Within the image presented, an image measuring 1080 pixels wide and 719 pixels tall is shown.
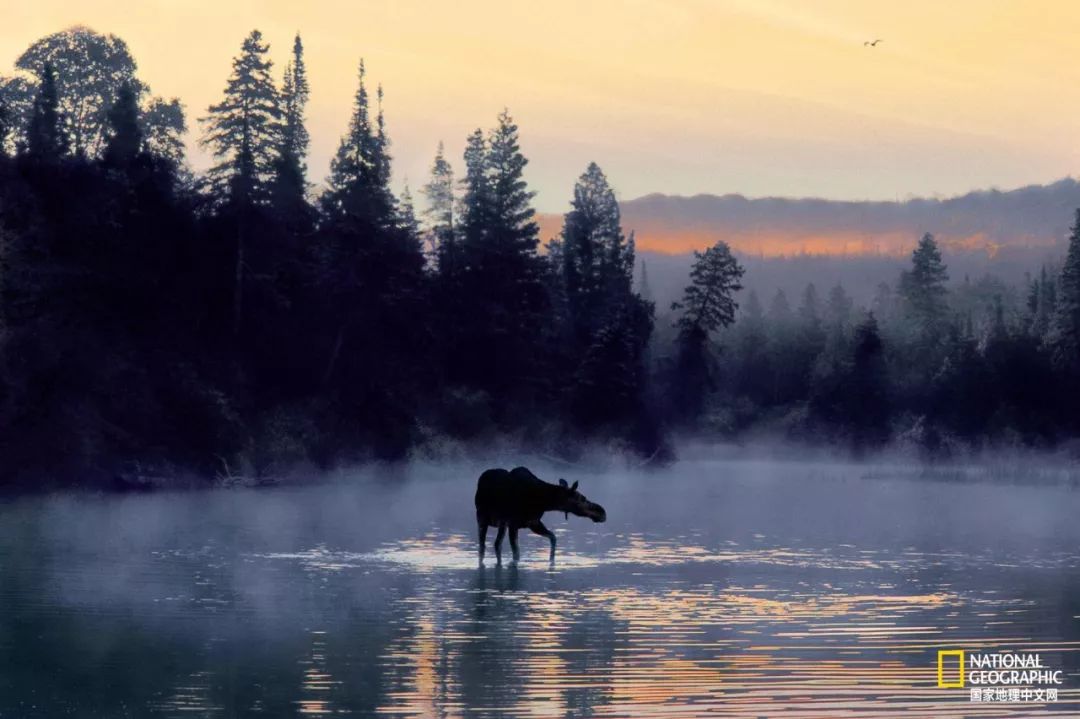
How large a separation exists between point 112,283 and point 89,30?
183ft

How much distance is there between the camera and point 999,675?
19.9 m

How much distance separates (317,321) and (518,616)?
69.8 m

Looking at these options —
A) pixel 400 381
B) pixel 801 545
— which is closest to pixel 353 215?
pixel 400 381

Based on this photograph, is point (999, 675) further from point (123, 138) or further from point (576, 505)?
point (123, 138)

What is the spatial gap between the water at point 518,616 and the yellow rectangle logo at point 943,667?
0.63 feet

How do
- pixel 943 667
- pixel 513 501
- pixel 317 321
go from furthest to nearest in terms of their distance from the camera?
pixel 317 321
pixel 513 501
pixel 943 667

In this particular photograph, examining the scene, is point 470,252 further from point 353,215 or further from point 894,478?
point 894,478

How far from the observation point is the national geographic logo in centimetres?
1841

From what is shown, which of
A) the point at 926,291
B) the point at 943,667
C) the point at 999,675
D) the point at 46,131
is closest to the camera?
the point at 999,675

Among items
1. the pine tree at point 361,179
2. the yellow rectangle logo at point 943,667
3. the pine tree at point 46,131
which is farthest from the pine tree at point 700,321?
the yellow rectangle logo at point 943,667

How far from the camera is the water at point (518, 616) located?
18.0 m

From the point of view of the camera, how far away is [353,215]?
9875cm

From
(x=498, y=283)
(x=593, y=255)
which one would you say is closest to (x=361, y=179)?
(x=498, y=283)

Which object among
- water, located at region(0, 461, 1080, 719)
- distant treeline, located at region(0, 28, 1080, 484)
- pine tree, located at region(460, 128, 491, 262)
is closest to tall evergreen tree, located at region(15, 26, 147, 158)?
distant treeline, located at region(0, 28, 1080, 484)
